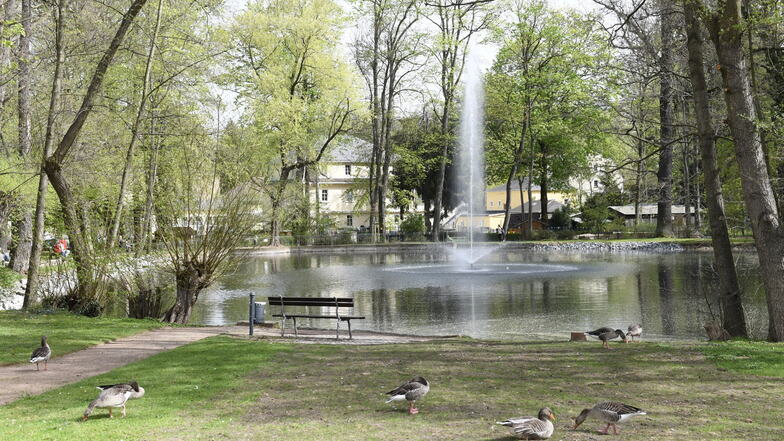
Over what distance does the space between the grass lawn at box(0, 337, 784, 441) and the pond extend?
481 cm

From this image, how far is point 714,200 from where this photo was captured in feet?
45.2

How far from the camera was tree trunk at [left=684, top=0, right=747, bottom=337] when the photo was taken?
13.5 meters

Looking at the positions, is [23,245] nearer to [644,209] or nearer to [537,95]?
[537,95]

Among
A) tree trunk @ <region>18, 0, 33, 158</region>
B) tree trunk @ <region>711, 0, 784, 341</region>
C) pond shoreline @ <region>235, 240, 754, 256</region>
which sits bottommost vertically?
pond shoreline @ <region>235, 240, 754, 256</region>

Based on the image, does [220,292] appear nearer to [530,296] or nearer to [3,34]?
[530,296]

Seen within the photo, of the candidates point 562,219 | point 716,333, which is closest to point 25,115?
point 716,333

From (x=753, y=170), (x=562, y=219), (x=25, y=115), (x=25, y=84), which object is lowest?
(x=753, y=170)

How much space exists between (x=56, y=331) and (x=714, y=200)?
1393 centimetres

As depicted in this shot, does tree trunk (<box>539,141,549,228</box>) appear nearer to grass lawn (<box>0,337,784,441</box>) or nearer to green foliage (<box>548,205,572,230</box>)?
green foliage (<box>548,205,572,230</box>)

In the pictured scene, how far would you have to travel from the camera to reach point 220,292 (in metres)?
26.7

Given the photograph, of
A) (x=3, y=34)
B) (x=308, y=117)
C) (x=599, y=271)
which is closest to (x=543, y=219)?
(x=308, y=117)

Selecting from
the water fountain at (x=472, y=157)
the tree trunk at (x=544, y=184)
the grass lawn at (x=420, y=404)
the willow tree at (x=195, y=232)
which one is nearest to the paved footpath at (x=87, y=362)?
the grass lawn at (x=420, y=404)

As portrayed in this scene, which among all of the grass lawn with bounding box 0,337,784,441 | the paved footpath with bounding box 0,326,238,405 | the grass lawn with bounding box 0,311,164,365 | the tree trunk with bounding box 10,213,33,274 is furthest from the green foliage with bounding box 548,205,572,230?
the grass lawn with bounding box 0,337,784,441

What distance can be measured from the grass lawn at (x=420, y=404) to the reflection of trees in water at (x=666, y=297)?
17.7ft
